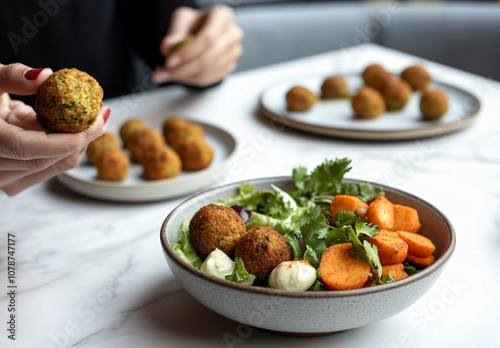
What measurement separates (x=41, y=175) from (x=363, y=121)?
82 cm

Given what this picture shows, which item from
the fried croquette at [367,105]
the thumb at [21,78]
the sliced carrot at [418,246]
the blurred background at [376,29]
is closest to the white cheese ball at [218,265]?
the sliced carrot at [418,246]

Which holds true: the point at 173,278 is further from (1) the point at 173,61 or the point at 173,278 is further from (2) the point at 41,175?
(1) the point at 173,61

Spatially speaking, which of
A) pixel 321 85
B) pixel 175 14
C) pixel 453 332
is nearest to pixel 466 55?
pixel 321 85

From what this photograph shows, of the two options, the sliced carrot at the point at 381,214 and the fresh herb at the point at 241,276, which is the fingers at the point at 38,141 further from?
the sliced carrot at the point at 381,214

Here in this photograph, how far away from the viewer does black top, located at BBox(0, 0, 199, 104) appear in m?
1.68

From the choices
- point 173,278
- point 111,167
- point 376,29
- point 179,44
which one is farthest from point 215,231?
point 376,29

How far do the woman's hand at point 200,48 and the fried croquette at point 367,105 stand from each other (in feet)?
1.35

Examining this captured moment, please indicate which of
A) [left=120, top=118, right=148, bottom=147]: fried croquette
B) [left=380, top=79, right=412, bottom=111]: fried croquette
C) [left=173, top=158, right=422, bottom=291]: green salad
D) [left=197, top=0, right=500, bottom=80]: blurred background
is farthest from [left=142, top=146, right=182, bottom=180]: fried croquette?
[left=197, top=0, right=500, bottom=80]: blurred background

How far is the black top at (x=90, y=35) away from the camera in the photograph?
66.0 inches

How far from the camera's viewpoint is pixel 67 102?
0.81m

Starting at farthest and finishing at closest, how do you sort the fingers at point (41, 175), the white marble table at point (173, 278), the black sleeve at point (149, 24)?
the black sleeve at point (149, 24) → the fingers at point (41, 175) → the white marble table at point (173, 278)

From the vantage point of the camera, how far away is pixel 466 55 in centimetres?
287

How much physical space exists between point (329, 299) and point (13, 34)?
4.41 ft

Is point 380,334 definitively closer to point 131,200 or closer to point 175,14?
point 131,200
